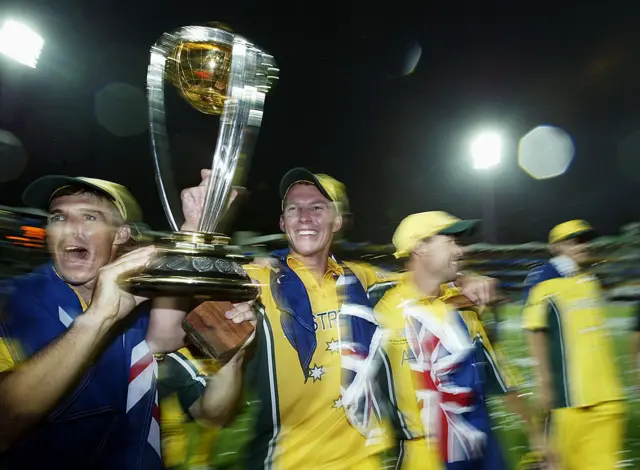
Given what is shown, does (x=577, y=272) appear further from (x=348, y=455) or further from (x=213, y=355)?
(x=213, y=355)

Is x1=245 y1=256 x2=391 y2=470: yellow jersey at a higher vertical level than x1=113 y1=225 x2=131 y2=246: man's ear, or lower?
lower

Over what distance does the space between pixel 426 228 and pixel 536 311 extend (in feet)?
4.15

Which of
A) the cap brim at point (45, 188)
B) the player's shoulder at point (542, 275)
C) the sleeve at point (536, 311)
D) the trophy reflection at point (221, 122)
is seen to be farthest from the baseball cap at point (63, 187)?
the player's shoulder at point (542, 275)

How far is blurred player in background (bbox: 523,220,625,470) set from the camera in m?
3.43

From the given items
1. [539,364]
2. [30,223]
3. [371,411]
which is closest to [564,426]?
[539,364]

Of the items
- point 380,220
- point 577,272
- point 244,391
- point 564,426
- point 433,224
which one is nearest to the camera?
point 244,391

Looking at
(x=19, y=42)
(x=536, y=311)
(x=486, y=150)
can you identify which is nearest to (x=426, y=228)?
(x=536, y=311)

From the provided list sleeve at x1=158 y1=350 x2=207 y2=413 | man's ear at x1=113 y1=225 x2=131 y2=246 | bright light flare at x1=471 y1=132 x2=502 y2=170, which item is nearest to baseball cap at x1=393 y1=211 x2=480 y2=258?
sleeve at x1=158 y1=350 x2=207 y2=413

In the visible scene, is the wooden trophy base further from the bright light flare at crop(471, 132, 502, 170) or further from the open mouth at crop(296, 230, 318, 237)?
the bright light flare at crop(471, 132, 502, 170)

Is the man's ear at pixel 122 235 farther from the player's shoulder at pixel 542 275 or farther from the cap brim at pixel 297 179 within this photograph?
the player's shoulder at pixel 542 275

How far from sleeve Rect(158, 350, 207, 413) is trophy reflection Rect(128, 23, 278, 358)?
0.37 metres

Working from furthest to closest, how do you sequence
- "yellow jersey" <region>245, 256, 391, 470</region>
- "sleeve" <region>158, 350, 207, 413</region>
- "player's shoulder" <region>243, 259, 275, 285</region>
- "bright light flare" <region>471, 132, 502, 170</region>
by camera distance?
"bright light flare" <region>471, 132, 502, 170</region>, "player's shoulder" <region>243, 259, 275, 285</region>, "yellow jersey" <region>245, 256, 391, 470</region>, "sleeve" <region>158, 350, 207, 413</region>

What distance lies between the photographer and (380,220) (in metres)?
17.4

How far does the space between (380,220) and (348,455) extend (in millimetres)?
15367
